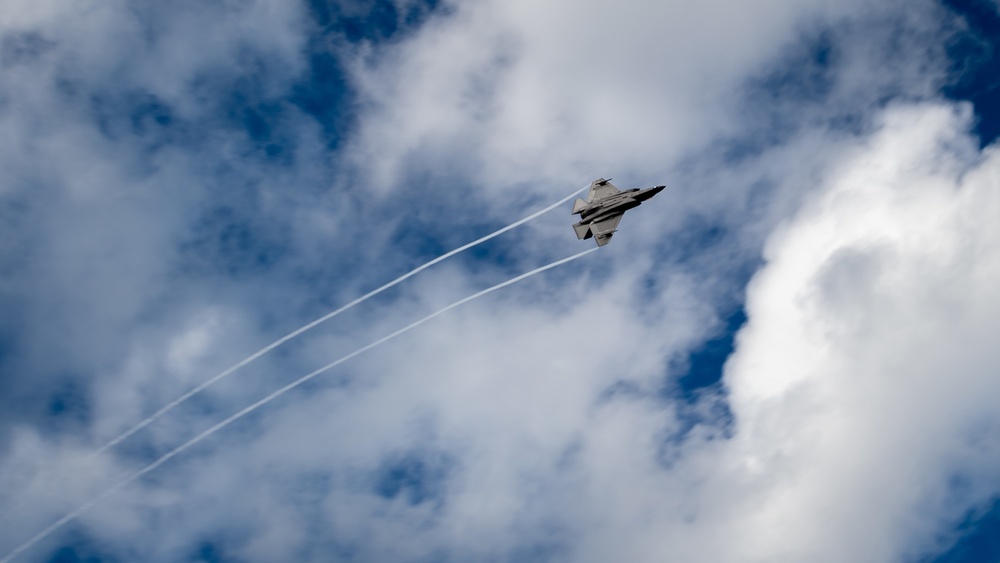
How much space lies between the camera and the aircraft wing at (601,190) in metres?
105

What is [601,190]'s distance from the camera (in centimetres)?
10562

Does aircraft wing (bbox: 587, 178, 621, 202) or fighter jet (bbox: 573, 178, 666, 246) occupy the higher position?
aircraft wing (bbox: 587, 178, 621, 202)

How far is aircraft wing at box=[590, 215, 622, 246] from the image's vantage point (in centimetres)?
10275

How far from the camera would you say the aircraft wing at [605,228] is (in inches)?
4045

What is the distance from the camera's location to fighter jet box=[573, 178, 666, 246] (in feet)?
338

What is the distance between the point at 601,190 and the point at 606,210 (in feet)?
13.8

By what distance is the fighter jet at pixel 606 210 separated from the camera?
103m

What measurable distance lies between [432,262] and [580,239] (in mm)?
25836

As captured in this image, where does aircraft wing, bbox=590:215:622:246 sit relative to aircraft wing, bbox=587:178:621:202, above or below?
below

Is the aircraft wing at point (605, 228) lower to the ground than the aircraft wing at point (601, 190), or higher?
lower

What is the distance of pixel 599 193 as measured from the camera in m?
105

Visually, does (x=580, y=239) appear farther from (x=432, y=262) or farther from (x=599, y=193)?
(x=432, y=262)

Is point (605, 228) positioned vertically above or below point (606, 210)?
below

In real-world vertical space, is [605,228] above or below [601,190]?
below
